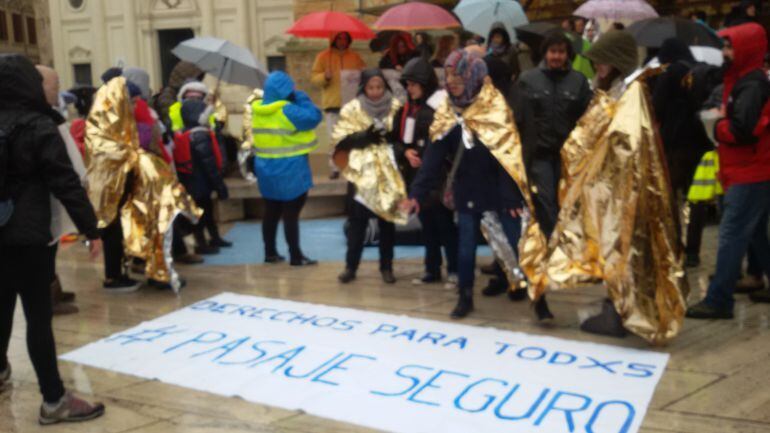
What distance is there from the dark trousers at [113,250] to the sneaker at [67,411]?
115 inches

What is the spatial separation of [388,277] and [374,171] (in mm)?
866

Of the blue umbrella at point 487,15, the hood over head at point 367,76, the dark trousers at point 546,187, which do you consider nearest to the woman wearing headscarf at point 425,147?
the hood over head at point 367,76

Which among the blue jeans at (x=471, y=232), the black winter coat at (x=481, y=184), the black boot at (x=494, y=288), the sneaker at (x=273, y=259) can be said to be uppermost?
the black winter coat at (x=481, y=184)

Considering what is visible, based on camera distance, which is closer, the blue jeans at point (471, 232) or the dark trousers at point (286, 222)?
the blue jeans at point (471, 232)

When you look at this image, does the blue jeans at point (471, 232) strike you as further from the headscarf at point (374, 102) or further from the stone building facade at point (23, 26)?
the stone building facade at point (23, 26)

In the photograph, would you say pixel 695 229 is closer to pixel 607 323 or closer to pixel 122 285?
pixel 607 323

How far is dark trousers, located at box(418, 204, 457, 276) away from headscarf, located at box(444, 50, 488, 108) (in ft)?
4.18

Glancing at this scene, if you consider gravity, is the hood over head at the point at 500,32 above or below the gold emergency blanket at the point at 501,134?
above

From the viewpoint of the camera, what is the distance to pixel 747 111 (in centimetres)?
536

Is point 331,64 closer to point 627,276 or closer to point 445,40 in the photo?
point 445,40

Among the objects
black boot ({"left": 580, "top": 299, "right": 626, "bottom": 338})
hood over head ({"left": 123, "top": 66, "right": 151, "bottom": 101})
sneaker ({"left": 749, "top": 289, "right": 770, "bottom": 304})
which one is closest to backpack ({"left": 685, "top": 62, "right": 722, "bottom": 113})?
sneaker ({"left": 749, "top": 289, "right": 770, "bottom": 304})

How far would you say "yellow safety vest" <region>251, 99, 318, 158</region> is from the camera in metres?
7.84

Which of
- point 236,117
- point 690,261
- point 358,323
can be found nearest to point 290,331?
point 358,323

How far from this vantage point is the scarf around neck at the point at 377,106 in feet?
23.9
